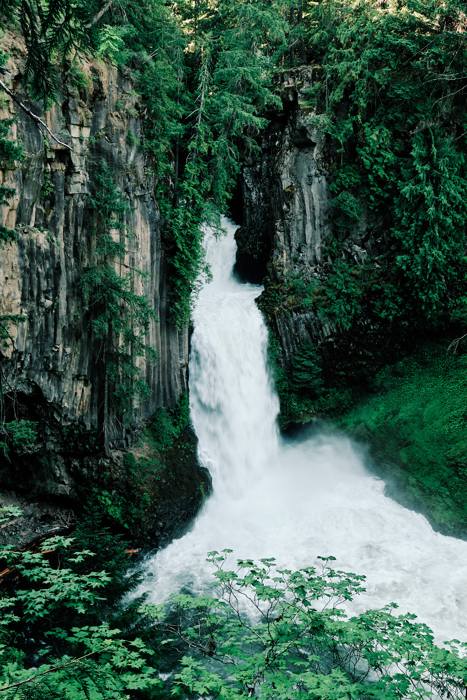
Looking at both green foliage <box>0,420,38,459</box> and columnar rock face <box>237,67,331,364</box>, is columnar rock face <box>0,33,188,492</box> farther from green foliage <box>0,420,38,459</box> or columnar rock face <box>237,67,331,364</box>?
columnar rock face <box>237,67,331,364</box>

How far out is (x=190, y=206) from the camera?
1216 centimetres

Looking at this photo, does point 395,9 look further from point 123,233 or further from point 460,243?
point 123,233

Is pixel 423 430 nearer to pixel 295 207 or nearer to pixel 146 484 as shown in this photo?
pixel 146 484

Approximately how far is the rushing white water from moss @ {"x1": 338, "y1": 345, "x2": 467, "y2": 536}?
1.62 ft

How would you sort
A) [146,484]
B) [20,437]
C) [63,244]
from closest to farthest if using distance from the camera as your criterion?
[20,437]
[63,244]
[146,484]

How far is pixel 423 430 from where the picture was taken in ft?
41.7

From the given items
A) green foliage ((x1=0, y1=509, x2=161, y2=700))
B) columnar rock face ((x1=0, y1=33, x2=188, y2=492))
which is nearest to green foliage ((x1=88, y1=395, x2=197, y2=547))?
columnar rock face ((x1=0, y1=33, x2=188, y2=492))

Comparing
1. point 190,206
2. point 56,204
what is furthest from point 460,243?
point 56,204

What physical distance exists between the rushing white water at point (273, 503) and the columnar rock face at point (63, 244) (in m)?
2.58

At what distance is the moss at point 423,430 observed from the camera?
1150 cm

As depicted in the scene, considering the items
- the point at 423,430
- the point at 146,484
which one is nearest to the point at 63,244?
the point at 146,484

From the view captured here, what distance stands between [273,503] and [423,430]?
4.39m

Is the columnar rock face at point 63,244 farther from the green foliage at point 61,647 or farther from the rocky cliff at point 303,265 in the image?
the rocky cliff at point 303,265

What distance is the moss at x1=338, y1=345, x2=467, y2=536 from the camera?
11.5 meters
